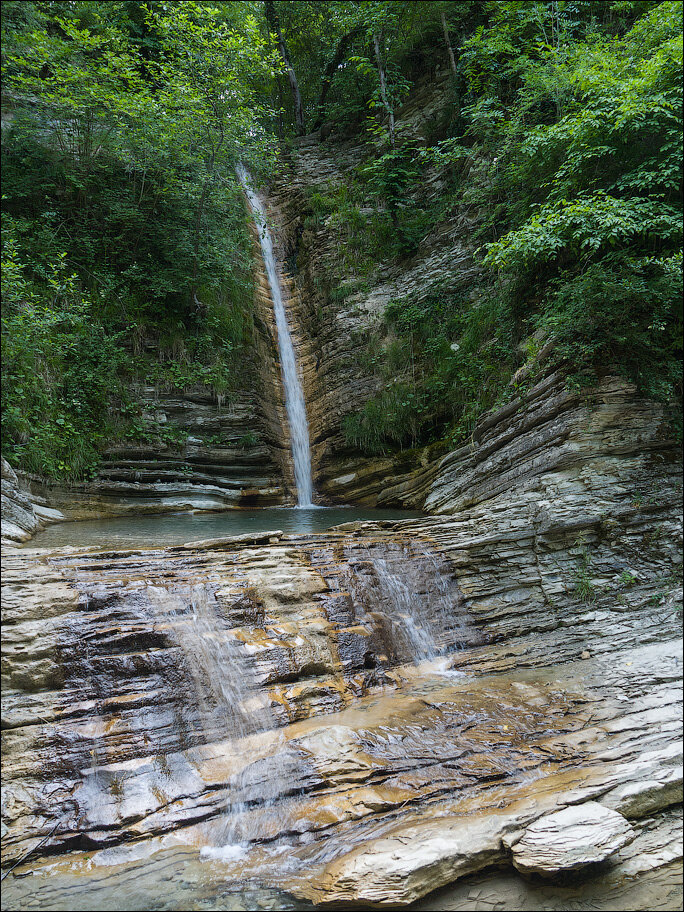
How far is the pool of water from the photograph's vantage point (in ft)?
25.2

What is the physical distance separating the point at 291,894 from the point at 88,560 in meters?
3.78

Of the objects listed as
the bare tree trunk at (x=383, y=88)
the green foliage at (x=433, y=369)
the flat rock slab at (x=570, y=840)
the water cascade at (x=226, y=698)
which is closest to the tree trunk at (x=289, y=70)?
the bare tree trunk at (x=383, y=88)

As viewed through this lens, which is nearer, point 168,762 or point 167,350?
point 168,762

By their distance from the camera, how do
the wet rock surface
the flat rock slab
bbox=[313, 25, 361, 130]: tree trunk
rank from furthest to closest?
bbox=[313, 25, 361, 130]: tree trunk → the wet rock surface → the flat rock slab

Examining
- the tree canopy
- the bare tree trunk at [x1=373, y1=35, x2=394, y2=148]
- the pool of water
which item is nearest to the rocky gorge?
the pool of water

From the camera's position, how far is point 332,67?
19.3 meters

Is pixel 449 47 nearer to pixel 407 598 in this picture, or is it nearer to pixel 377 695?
pixel 407 598

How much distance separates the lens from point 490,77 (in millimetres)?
14000

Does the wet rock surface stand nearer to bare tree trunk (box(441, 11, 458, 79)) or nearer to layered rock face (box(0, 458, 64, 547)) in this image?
layered rock face (box(0, 458, 64, 547))

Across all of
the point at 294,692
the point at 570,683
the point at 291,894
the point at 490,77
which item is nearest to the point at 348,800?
the point at 291,894

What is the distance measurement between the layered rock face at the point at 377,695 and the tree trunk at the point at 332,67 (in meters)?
16.9

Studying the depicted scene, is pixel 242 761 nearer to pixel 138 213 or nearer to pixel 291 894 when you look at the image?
pixel 291 894

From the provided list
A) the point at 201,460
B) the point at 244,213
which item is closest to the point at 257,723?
the point at 201,460

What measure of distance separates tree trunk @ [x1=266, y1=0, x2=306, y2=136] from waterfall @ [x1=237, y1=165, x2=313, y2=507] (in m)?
5.43
